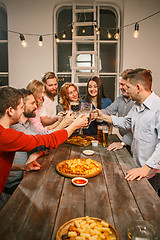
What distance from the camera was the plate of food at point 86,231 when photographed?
0.89 m

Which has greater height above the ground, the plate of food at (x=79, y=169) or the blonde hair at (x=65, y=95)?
the blonde hair at (x=65, y=95)

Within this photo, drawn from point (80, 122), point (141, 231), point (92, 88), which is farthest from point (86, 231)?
point (92, 88)

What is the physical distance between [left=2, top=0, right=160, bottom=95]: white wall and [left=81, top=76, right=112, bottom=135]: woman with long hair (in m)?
1.73

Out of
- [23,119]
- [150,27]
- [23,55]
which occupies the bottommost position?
[23,119]

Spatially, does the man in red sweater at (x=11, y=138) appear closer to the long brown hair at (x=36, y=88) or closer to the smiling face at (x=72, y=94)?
the long brown hair at (x=36, y=88)

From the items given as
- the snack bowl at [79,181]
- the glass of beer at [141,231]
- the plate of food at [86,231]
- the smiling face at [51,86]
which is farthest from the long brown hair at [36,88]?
the glass of beer at [141,231]

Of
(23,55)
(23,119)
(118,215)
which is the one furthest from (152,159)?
(23,55)

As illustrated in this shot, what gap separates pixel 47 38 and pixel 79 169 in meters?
4.03

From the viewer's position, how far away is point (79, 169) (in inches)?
63.7

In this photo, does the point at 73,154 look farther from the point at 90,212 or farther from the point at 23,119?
the point at 90,212

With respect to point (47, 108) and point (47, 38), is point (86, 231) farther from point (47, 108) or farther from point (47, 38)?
point (47, 38)

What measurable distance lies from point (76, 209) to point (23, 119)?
1.53 m

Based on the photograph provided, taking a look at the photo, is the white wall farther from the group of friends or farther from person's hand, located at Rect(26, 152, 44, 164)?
person's hand, located at Rect(26, 152, 44, 164)

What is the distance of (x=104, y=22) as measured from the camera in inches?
209
